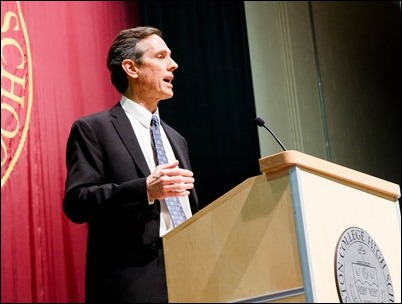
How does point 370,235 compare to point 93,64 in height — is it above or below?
below

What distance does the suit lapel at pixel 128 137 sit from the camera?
2529mm

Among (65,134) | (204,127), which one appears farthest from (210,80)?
(65,134)

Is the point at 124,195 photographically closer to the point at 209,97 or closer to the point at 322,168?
the point at 322,168

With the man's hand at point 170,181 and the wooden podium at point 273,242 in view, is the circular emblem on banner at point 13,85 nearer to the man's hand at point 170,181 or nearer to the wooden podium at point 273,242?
the man's hand at point 170,181

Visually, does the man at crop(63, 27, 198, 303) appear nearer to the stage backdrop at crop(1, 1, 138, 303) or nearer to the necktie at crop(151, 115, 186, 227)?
the necktie at crop(151, 115, 186, 227)

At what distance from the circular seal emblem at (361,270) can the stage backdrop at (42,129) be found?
2.15 meters

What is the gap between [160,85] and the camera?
278 cm

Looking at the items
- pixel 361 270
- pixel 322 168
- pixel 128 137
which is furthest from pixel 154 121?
pixel 361 270

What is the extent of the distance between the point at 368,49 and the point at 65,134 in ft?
9.14

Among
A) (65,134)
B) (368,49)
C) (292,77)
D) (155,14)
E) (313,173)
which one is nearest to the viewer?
(313,173)

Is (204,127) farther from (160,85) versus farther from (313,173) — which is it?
(313,173)

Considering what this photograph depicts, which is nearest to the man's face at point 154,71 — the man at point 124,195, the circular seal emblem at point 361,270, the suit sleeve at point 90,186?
the man at point 124,195

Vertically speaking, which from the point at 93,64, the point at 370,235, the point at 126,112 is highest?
the point at 93,64

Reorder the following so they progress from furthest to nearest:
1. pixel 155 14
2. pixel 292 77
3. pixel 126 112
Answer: pixel 292 77 → pixel 155 14 → pixel 126 112
